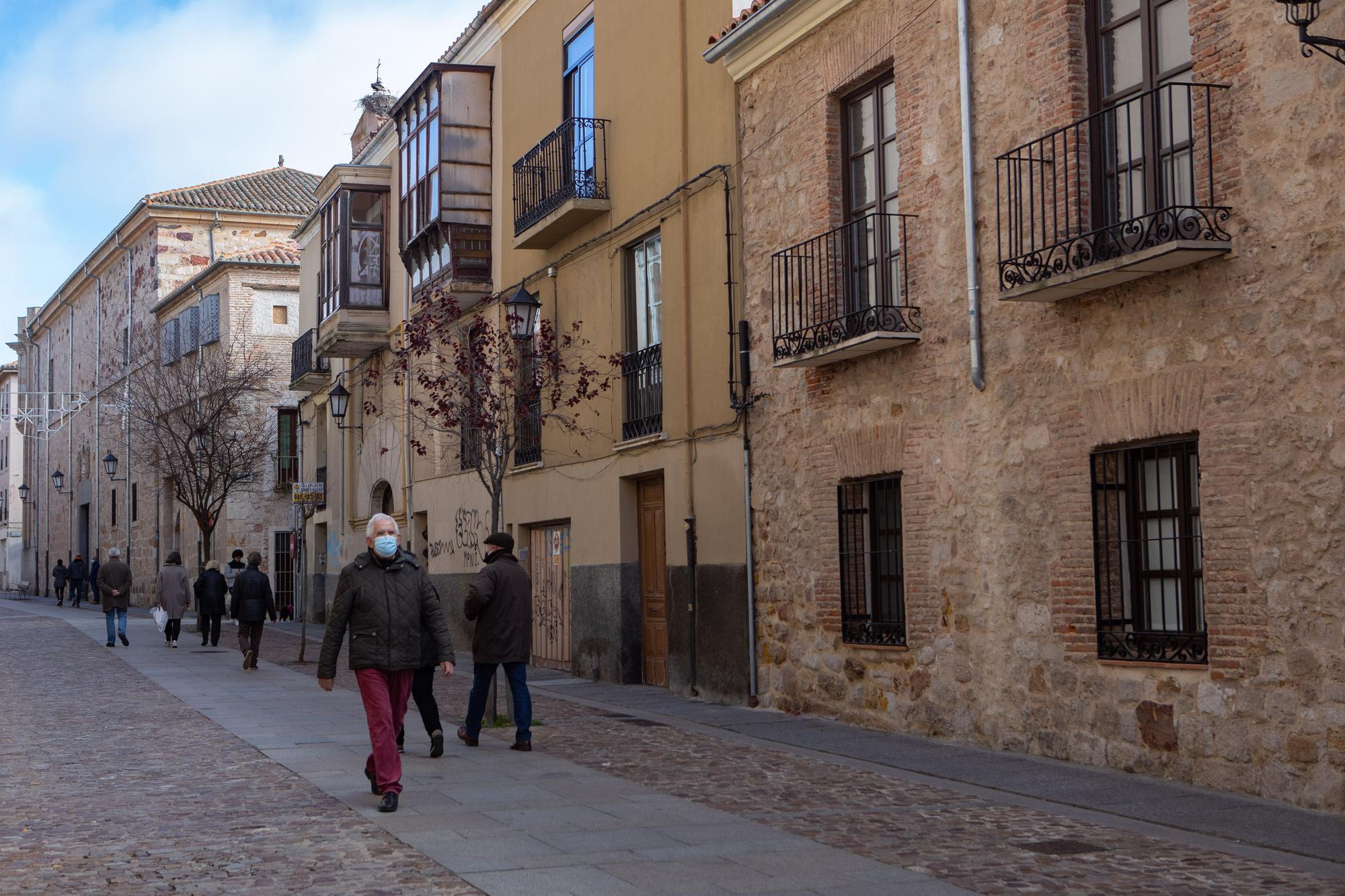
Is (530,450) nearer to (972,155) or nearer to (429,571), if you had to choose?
(429,571)

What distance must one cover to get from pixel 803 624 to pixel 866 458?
1882mm

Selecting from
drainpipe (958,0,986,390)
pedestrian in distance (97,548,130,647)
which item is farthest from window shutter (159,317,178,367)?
drainpipe (958,0,986,390)

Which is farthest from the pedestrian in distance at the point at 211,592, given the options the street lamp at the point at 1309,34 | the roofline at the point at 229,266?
the roofline at the point at 229,266

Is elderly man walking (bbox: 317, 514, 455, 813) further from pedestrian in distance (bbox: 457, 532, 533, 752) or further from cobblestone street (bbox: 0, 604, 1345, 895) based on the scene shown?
pedestrian in distance (bbox: 457, 532, 533, 752)

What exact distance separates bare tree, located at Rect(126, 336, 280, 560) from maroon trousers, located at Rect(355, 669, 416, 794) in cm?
2090

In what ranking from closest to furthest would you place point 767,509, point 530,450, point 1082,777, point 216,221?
point 1082,777 → point 767,509 → point 530,450 → point 216,221

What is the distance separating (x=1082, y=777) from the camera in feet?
31.4

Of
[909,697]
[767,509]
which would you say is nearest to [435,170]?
[767,509]

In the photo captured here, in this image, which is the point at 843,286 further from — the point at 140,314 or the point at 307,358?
the point at 140,314

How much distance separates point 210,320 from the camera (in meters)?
42.0

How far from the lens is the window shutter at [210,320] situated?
41.5 metres

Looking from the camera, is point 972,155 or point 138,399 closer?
point 972,155

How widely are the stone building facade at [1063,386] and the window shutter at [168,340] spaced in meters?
33.0

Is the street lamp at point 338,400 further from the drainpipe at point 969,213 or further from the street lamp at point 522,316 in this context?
the drainpipe at point 969,213
